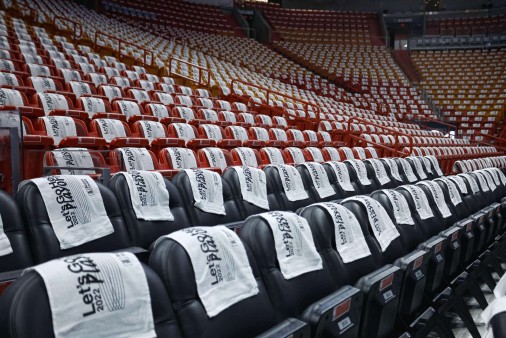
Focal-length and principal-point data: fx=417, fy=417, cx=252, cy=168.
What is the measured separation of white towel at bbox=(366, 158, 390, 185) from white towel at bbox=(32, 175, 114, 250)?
7.52 ft

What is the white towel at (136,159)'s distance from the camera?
7.59ft

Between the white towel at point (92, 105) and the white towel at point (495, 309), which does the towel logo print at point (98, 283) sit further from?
the white towel at point (92, 105)

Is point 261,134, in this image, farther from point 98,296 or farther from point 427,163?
point 98,296

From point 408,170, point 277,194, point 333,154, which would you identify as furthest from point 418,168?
point 277,194

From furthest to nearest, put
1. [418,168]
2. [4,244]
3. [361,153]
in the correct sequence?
1. [361,153]
2. [418,168]
3. [4,244]

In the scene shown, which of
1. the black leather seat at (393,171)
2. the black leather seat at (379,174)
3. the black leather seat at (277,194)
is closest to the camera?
the black leather seat at (277,194)

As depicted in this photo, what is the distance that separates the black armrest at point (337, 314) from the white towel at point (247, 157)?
5.95 feet

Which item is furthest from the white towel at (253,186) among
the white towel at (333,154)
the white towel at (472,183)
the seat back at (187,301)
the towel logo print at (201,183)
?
the white towel at (333,154)

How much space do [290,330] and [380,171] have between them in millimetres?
2447

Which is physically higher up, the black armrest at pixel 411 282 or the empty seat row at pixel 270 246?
the empty seat row at pixel 270 246

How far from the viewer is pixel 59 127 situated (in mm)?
2713

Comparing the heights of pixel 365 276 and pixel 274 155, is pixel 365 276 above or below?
below

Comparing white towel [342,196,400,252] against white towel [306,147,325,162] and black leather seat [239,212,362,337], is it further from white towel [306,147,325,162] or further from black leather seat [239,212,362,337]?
white towel [306,147,325,162]

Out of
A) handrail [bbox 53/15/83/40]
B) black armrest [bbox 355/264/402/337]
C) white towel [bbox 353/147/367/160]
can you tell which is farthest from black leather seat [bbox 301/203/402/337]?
handrail [bbox 53/15/83/40]
